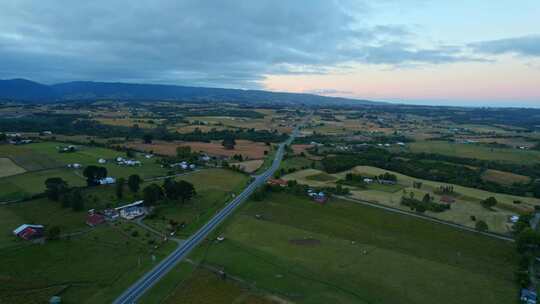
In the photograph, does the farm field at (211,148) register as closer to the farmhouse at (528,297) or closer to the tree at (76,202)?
the tree at (76,202)

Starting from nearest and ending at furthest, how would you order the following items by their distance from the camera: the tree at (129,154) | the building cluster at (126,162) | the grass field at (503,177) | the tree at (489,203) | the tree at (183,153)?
the tree at (489,203) < the grass field at (503,177) < the building cluster at (126,162) < the tree at (129,154) < the tree at (183,153)

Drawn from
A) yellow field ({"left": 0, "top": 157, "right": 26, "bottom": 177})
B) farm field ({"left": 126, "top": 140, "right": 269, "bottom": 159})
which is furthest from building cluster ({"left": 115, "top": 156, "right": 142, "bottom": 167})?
yellow field ({"left": 0, "top": 157, "right": 26, "bottom": 177})

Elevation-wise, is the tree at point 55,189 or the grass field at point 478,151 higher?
the grass field at point 478,151

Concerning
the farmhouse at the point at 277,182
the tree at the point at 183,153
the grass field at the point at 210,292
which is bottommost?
the grass field at the point at 210,292

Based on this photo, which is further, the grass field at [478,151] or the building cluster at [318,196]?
the grass field at [478,151]

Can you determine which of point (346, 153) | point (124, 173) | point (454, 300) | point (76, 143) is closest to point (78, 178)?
point (124, 173)

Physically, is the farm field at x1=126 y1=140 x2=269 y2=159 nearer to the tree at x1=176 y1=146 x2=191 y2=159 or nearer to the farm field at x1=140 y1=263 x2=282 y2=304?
the tree at x1=176 y1=146 x2=191 y2=159

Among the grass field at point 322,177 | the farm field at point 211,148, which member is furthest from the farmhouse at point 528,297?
the farm field at point 211,148
